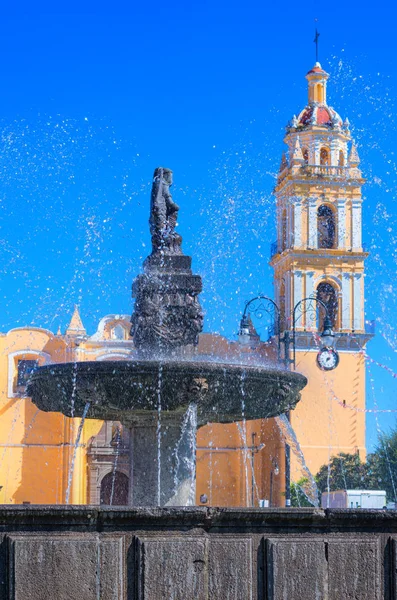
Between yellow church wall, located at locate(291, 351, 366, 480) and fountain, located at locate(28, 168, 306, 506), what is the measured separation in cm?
2732

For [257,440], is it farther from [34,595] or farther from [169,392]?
[34,595]

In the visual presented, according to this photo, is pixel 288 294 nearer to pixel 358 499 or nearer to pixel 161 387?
pixel 358 499

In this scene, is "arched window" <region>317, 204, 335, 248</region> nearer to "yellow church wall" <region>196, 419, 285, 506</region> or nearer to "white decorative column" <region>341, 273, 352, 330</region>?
"white decorative column" <region>341, 273, 352, 330</region>

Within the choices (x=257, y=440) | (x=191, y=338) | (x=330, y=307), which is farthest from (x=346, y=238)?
(x=191, y=338)

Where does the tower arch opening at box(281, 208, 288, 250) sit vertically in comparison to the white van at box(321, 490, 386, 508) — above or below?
above

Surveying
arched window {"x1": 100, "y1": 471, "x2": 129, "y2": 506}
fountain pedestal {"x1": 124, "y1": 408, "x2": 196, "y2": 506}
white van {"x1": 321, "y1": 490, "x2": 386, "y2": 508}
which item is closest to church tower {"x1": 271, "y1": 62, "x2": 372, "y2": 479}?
arched window {"x1": 100, "y1": 471, "x2": 129, "y2": 506}

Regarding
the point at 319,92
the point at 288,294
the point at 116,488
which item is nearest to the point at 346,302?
the point at 288,294

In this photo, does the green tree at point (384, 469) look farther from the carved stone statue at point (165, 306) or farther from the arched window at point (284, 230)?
the carved stone statue at point (165, 306)

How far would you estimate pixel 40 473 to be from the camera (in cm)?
3572

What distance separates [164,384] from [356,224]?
31476 mm

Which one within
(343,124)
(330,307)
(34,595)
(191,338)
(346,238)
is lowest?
(34,595)

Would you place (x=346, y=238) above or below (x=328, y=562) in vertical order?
above

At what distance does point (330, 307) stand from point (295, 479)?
5.86 metres

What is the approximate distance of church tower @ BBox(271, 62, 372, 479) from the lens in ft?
119
